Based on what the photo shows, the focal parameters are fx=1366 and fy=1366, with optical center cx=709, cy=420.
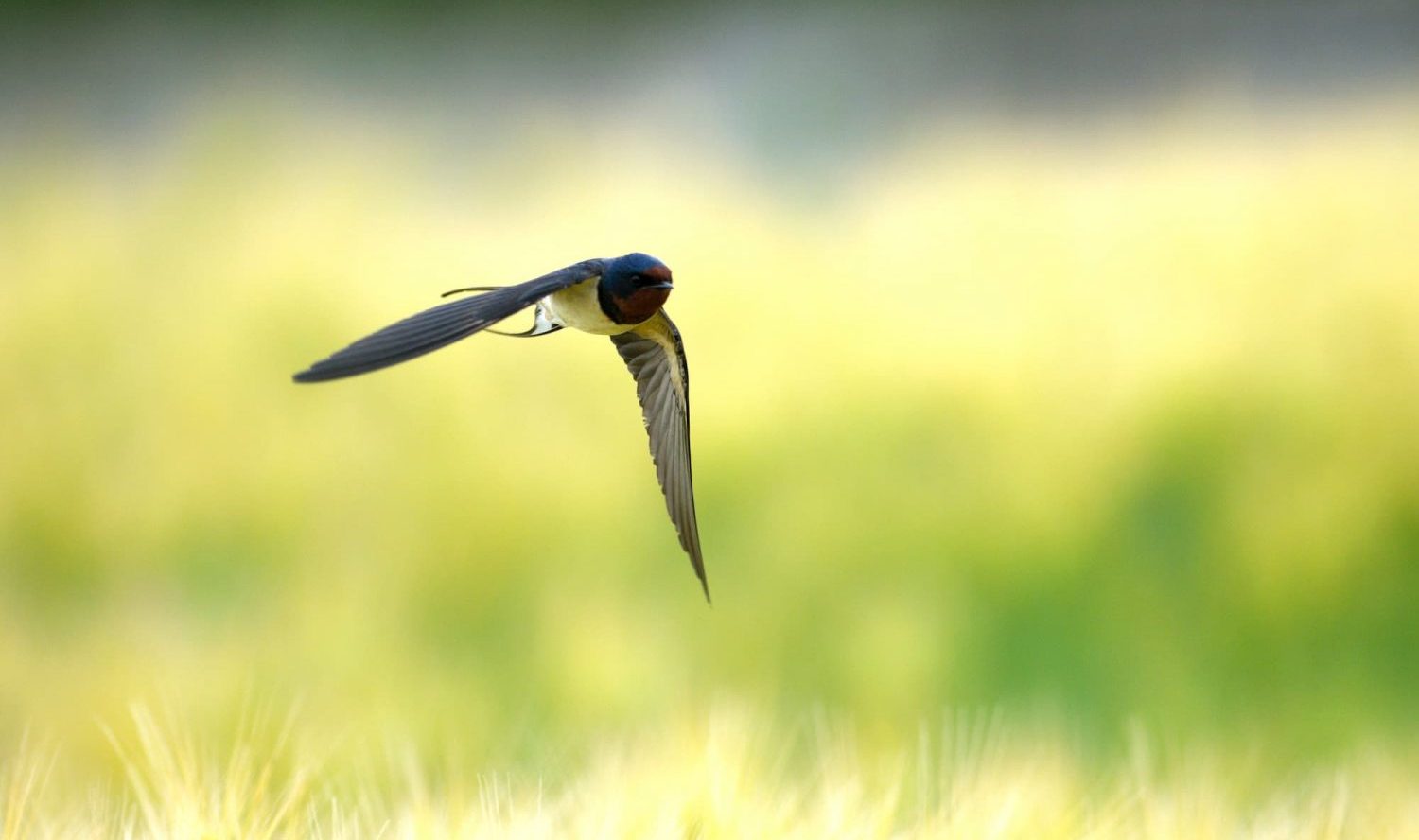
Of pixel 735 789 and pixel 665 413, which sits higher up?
pixel 665 413

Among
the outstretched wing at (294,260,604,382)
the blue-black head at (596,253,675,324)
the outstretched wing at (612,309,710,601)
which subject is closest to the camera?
the outstretched wing at (294,260,604,382)

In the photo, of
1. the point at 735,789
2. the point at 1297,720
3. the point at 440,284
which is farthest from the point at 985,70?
the point at 735,789

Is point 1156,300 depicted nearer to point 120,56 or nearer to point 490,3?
point 490,3

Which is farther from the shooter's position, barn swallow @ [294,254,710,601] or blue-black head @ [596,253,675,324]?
blue-black head @ [596,253,675,324]

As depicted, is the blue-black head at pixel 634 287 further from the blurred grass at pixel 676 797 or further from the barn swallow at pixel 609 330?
the blurred grass at pixel 676 797

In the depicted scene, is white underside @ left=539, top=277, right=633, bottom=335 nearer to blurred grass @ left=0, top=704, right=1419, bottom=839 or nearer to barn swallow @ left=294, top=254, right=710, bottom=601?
barn swallow @ left=294, top=254, right=710, bottom=601

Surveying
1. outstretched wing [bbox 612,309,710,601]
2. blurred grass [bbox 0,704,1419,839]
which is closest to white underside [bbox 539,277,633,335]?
outstretched wing [bbox 612,309,710,601]
